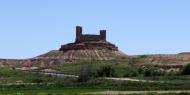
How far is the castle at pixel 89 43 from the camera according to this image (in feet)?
547

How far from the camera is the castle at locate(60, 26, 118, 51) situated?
547 ft

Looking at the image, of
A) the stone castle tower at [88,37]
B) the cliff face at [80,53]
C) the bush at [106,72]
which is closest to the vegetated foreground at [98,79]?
the bush at [106,72]

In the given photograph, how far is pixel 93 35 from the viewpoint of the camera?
172 metres

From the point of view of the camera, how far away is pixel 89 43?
168m

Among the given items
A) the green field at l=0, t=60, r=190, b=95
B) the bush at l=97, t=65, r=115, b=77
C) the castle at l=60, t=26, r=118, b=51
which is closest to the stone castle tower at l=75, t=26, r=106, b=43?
the castle at l=60, t=26, r=118, b=51

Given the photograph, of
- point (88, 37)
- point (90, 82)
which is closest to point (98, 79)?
point (90, 82)

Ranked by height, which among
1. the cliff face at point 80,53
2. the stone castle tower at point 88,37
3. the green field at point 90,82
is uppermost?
the stone castle tower at point 88,37

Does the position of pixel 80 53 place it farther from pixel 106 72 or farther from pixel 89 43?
pixel 106 72

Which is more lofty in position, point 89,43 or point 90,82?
point 89,43

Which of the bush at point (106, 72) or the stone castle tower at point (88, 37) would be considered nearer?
the bush at point (106, 72)

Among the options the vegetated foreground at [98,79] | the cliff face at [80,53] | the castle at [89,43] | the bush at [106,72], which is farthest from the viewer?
the castle at [89,43]

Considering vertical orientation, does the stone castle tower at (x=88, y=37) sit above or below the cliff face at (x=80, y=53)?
above

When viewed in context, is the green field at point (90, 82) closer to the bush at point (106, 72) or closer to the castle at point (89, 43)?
the bush at point (106, 72)

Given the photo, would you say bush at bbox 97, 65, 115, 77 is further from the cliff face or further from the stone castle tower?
the stone castle tower
